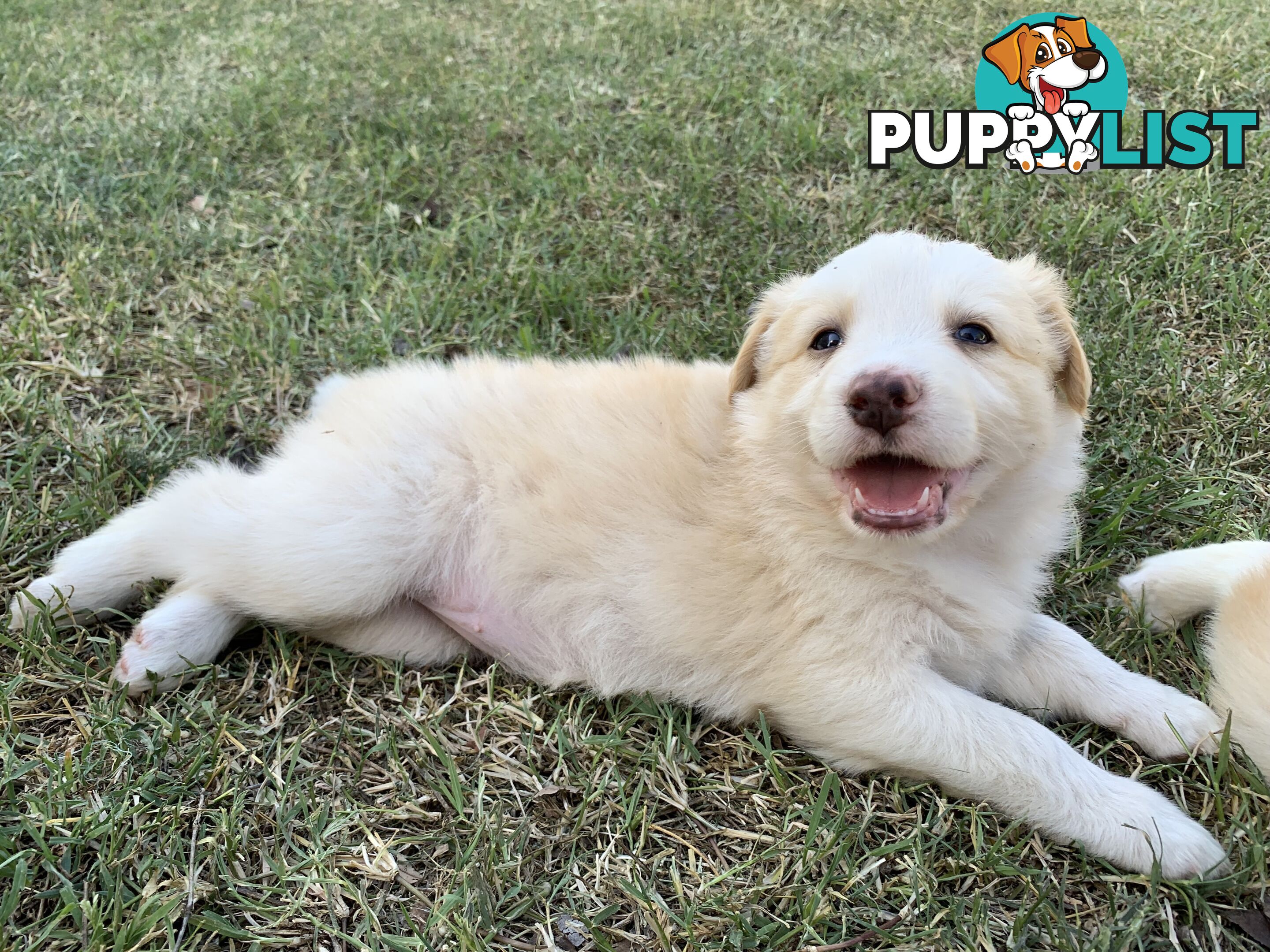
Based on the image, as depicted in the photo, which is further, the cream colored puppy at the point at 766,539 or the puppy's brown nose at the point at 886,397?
the cream colored puppy at the point at 766,539

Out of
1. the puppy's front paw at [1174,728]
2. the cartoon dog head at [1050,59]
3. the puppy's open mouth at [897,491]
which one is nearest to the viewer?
the puppy's open mouth at [897,491]

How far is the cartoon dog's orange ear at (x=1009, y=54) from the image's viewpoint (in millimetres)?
5070

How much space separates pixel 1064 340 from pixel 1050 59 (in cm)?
349

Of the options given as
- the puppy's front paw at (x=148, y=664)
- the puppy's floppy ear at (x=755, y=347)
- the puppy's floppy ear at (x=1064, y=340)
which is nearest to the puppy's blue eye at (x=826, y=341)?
the puppy's floppy ear at (x=755, y=347)

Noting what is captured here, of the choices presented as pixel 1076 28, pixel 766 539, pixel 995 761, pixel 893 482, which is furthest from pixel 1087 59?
pixel 995 761

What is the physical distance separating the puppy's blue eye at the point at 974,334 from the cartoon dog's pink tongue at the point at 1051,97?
3103 millimetres

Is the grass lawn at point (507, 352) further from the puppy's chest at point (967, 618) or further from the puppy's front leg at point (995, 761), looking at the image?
the puppy's chest at point (967, 618)

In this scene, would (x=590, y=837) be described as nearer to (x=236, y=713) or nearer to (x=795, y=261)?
(x=236, y=713)

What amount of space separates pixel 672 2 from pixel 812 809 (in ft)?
20.1

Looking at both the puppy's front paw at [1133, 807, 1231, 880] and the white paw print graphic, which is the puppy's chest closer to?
the puppy's front paw at [1133, 807, 1231, 880]

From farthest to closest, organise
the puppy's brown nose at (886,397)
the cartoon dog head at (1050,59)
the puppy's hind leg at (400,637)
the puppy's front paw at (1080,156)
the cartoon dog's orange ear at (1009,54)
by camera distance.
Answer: the cartoon dog's orange ear at (1009,54) < the cartoon dog head at (1050,59) < the puppy's front paw at (1080,156) < the puppy's hind leg at (400,637) < the puppy's brown nose at (886,397)

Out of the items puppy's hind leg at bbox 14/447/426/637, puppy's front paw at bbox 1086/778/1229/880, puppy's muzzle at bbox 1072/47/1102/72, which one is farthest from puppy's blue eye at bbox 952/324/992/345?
puppy's muzzle at bbox 1072/47/1102/72

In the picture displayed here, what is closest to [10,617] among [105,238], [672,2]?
[105,238]

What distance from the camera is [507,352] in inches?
151
